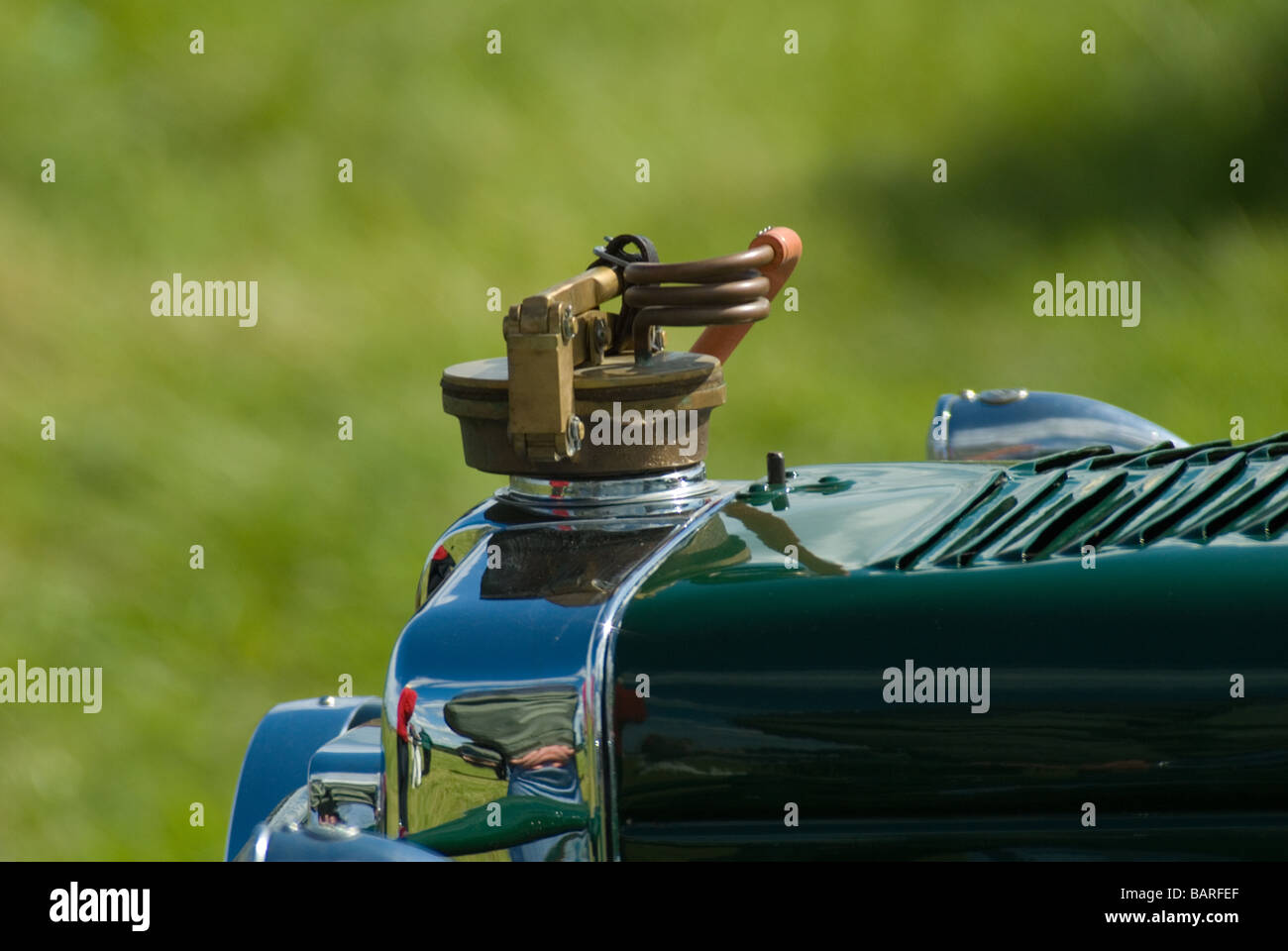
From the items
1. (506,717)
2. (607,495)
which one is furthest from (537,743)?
(607,495)

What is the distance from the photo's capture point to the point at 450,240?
6379 mm

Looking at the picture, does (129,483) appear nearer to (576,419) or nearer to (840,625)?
(576,419)

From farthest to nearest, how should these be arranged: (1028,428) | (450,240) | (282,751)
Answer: (450,240)
(1028,428)
(282,751)

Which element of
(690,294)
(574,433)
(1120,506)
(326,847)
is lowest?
A: (326,847)

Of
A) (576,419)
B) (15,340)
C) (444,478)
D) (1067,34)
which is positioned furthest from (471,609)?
(1067,34)

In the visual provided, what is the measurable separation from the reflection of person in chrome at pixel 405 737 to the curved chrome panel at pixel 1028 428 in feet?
3.68

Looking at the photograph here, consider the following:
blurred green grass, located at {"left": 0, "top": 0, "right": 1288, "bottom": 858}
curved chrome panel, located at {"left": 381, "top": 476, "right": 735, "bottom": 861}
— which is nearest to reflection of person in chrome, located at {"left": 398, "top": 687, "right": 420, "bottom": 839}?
curved chrome panel, located at {"left": 381, "top": 476, "right": 735, "bottom": 861}

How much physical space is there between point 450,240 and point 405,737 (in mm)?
5028

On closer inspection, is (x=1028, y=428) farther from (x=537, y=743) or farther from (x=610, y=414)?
(x=537, y=743)

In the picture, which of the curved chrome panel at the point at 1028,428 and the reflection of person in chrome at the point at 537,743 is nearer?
the reflection of person in chrome at the point at 537,743

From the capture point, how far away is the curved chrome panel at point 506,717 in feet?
4.82


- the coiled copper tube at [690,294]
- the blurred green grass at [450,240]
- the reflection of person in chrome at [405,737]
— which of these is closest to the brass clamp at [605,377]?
the coiled copper tube at [690,294]

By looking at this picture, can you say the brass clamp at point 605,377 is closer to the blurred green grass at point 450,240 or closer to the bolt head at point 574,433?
the bolt head at point 574,433

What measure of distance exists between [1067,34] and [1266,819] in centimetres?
665
